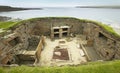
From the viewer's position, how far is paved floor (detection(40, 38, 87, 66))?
12.3 meters

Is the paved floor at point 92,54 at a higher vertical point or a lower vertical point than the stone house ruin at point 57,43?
lower

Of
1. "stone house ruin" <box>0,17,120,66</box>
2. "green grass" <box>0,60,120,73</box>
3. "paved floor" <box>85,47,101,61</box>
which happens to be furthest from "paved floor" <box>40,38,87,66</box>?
"green grass" <box>0,60,120,73</box>

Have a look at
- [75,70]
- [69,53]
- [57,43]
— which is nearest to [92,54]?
[69,53]

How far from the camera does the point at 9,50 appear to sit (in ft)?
40.8

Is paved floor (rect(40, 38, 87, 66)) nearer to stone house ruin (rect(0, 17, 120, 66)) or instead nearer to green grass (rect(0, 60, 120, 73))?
stone house ruin (rect(0, 17, 120, 66))

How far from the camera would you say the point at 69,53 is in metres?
14.0

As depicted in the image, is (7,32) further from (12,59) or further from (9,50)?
(12,59)

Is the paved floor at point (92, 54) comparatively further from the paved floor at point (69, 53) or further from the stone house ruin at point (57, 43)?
the paved floor at point (69, 53)

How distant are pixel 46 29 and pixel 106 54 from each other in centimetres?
1039

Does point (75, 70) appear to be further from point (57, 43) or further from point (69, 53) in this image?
point (57, 43)

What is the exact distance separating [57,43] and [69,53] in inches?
135

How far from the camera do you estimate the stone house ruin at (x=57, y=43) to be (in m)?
12.3

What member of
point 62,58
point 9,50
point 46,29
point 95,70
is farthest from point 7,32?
point 95,70

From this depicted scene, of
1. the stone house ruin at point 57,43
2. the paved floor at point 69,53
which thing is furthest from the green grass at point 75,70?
the paved floor at point 69,53
